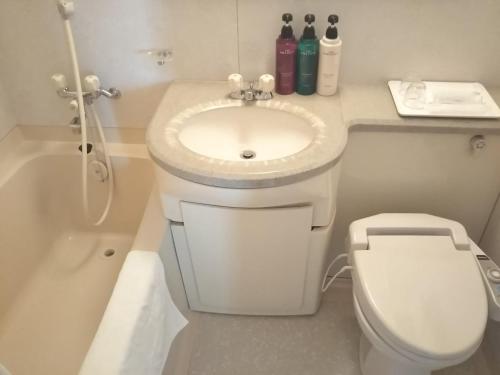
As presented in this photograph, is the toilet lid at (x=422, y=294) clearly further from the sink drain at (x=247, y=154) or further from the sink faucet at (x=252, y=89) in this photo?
the sink faucet at (x=252, y=89)

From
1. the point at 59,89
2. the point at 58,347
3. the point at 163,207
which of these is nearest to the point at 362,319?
the point at 163,207

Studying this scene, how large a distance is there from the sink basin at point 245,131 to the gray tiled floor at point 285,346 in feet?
2.19

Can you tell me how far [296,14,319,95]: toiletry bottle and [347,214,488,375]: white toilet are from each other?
1.48 ft

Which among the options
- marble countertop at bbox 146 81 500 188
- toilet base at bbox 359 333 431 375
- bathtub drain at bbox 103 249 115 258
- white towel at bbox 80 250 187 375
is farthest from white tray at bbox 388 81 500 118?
bathtub drain at bbox 103 249 115 258

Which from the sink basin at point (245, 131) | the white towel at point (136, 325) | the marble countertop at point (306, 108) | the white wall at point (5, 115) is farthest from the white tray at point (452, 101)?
the white wall at point (5, 115)

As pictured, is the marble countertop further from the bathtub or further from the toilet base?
the toilet base

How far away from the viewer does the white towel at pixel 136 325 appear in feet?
2.73

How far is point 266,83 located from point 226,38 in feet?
0.66

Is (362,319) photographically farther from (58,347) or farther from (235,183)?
(58,347)

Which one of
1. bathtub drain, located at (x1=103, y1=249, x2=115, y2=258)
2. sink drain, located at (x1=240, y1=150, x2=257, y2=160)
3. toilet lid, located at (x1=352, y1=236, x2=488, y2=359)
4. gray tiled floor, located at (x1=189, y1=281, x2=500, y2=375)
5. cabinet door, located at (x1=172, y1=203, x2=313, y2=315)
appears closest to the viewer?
toilet lid, located at (x1=352, y1=236, x2=488, y2=359)

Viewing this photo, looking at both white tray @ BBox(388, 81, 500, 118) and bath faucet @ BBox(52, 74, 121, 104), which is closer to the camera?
white tray @ BBox(388, 81, 500, 118)

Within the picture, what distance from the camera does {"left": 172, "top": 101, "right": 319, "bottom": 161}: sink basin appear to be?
1.20 meters

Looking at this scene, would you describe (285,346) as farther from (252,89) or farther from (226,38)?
(226,38)

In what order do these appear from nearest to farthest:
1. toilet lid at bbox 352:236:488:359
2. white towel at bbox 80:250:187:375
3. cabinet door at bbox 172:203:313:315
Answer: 1. white towel at bbox 80:250:187:375
2. toilet lid at bbox 352:236:488:359
3. cabinet door at bbox 172:203:313:315
